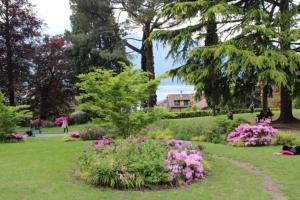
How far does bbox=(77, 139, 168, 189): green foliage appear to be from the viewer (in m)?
8.74

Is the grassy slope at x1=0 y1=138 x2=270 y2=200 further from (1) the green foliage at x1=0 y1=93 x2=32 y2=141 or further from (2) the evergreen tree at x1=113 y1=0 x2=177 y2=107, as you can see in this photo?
(2) the evergreen tree at x1=113 y1=0 x2=177 y2=107

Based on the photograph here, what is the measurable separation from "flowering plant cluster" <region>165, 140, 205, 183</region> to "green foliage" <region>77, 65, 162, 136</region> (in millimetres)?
3821

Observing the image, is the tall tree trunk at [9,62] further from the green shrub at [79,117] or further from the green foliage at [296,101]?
the green foliage at [296,101]

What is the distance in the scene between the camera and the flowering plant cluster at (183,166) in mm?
9055

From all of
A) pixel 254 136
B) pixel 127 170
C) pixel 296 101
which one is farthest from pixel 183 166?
pixel 296 101

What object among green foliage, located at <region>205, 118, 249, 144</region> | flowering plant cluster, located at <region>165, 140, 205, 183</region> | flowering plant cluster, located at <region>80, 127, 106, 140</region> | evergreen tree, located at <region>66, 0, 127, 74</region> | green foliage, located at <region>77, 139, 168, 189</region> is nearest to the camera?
green foliage, located at <region>77, 139, 168, 189</region>

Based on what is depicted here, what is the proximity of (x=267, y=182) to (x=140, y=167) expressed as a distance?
2.71m

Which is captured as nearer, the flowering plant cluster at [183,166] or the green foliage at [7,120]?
the flowering plant cluster at [183,166]

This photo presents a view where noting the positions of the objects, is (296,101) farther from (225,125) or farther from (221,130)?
(221,130)

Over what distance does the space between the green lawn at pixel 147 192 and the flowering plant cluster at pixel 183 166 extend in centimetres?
26

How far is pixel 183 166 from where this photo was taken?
31.0 ft

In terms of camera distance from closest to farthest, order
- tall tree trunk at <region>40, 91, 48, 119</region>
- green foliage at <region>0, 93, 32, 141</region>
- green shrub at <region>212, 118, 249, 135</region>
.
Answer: green shrub at <region>212, 118, 249, 135</region> < green foliage at <region>0, 93, 32, 141</region> < tall tree trunk at <region>40, 91, 48, 119</region>

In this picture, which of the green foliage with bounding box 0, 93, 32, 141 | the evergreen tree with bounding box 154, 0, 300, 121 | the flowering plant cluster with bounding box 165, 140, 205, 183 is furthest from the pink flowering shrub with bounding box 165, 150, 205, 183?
the green foliage with bounding box 0, 93, 32, 141

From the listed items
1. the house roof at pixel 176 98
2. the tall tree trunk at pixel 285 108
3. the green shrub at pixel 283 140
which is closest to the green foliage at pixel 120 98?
the green shrub at pixel 283 140
